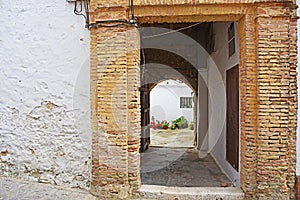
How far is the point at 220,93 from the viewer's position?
6199mm

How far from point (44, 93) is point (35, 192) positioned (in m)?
1.49

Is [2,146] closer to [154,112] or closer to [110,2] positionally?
[110,2]

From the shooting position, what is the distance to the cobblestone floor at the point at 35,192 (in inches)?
146

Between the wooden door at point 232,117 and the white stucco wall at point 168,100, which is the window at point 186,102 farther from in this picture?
the wooden door at point 232,117

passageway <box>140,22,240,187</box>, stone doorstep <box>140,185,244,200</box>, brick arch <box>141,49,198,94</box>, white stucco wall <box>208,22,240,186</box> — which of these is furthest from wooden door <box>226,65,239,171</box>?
brick arch <box>141,49,198,94</box>

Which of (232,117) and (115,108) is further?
(232,117)

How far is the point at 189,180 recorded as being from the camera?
4871 mm

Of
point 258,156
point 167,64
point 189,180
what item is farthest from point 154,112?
point 258,156

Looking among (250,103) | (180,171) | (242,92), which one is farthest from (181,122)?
(250,103)

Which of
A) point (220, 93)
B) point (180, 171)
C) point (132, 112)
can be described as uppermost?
point (220, 93)

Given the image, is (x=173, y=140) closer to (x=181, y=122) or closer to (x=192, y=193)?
(x=181, y=122)

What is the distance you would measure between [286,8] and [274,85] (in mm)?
1052

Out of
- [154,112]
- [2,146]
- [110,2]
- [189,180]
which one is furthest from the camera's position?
[154,112]

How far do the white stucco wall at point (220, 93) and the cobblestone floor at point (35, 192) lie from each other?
8.79 ft
